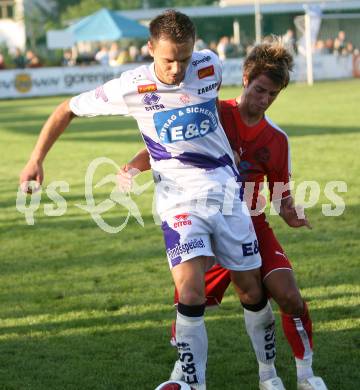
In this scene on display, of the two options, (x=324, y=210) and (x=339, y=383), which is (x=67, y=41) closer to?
(x=324, y=210)

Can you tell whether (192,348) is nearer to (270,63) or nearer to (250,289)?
(250,289)

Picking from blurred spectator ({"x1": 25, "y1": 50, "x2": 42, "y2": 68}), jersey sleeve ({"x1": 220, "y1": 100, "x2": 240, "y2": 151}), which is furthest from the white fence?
jersey sleeve ({"x1": 220, "y1": 100, "x2": 240, "y2": 151})

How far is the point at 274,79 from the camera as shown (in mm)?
5504

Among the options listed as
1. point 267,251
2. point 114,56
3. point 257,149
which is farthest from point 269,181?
point 114,56

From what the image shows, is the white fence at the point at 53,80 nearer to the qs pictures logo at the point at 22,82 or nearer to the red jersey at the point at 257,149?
the qs pictures logo at the point at 22,82

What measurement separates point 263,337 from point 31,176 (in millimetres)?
1582

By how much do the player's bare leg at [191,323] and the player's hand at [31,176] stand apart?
0.89m

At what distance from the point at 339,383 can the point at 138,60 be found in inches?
1475

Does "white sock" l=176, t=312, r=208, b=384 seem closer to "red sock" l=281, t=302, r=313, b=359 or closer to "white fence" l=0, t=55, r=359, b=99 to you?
"red sock" l=281, t=302, r=313, b=359

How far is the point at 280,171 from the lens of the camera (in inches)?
223

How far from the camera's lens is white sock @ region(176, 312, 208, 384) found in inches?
197

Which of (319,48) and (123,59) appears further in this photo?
(319,48)

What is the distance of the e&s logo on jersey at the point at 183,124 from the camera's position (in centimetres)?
520

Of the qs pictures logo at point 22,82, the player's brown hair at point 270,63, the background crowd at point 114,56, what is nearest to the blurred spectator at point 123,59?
the background crowd at point 114,56
